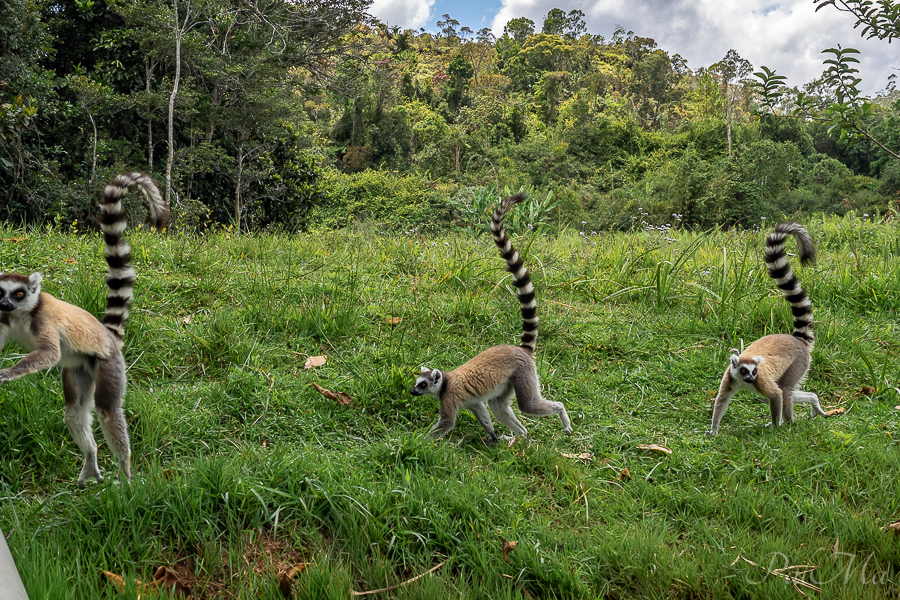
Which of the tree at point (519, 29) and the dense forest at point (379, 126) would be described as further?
the tree at point (519, 29)

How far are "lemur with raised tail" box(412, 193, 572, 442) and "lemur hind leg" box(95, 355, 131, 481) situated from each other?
4.67 feet

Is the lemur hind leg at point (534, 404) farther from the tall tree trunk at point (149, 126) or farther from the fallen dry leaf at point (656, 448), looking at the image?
the tall tree trunk at point (149, 126)

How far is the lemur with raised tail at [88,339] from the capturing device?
2187 millimetres

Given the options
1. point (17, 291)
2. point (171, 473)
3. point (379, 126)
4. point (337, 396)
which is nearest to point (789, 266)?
point (337, 396)

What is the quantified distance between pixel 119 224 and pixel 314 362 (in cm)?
172

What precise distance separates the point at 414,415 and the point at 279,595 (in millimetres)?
1502

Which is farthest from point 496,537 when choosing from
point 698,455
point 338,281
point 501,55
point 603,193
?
point 501,55

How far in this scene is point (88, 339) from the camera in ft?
7.64

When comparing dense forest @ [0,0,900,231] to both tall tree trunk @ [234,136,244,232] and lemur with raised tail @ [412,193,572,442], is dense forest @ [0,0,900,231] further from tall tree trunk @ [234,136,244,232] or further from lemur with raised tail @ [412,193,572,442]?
lemur with raised tail @ [412,193,572,442]

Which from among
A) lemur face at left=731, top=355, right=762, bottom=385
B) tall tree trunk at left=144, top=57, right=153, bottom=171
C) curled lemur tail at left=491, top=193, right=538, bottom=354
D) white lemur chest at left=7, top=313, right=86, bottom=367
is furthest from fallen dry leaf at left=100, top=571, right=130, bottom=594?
tall tree trunk at left=144, top=57, right=153, bottom=171

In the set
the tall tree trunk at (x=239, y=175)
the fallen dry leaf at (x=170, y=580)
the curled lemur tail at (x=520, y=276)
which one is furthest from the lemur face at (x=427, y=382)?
the tall tree trunk at (x=239, y=175)

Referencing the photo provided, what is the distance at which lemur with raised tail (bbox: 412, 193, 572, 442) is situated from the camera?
3219mm

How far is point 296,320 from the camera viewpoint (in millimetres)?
4168

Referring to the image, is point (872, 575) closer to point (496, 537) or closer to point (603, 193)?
point (496, 537)
